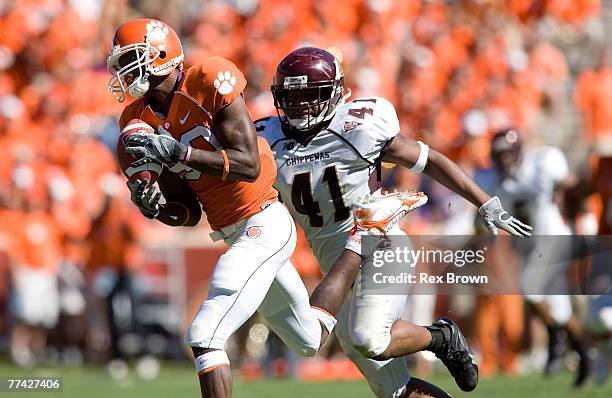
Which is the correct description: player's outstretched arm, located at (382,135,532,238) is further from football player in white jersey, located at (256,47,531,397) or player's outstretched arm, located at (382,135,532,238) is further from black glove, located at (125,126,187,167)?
black glove, located at (125,126,187,167)

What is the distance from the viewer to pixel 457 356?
5957 mm

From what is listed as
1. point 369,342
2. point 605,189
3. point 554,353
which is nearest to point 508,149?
point 605,189

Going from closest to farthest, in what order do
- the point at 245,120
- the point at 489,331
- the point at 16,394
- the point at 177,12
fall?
the point at 245,120 → the point at 16,394 → the point at 489,331 → the point at 177,12

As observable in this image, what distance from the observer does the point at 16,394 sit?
7879 millimetres

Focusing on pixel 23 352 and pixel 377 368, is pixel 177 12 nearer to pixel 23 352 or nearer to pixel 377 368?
pixel 23 352

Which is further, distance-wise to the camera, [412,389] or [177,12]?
[177,12]

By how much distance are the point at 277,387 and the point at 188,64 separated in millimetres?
3705

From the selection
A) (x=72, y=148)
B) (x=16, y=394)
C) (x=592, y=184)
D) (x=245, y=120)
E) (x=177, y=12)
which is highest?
(x=177, y=12)

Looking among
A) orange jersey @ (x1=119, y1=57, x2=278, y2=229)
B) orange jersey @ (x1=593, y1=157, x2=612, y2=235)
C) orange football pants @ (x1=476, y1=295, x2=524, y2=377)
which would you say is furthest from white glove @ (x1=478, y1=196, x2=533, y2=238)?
orange football pants @ (x1=476, y1=295, x2=524, y2=377)

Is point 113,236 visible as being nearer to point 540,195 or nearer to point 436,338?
point 540,195

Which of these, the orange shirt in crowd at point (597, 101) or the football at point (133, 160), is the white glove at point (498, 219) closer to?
the football at point (133, 160)

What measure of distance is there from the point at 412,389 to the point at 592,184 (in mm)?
3676

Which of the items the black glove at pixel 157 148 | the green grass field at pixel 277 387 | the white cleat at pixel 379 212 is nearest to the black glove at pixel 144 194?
the black glove at pixel 157 148

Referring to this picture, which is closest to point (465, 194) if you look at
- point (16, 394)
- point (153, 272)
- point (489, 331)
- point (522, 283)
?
point (522, 283)
